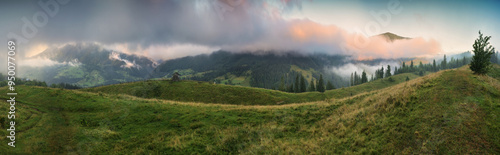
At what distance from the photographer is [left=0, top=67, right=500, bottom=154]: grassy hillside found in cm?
1218

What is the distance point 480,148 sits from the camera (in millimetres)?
10672

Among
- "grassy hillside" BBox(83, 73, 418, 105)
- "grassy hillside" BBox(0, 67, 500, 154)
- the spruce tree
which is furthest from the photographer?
"grassy hillside" BBox(83, 73, 418, 105)

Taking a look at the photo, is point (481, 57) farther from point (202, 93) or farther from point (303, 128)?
point (202, 93)

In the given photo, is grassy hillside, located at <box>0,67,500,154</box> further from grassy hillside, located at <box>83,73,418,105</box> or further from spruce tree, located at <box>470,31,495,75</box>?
grassy hillside, located at <box>83,73,418,105</box>

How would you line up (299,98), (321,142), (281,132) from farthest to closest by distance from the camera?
(299,98) → (281,132) → (321,142)

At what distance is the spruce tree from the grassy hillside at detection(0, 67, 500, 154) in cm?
257

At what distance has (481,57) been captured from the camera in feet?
71.7

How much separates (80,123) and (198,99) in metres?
44.1

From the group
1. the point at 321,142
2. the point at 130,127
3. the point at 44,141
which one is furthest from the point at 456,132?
the point at 44,141

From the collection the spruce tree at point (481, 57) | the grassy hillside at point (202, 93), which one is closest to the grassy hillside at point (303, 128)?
the spruce tree at point (481, 57)

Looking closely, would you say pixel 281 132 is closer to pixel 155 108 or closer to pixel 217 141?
pixel 217 141

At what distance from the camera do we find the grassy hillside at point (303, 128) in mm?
12180

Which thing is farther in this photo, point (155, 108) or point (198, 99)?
point (198, 99)

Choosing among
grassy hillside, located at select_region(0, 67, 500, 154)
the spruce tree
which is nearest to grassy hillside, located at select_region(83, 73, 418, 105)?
grassy hillside, located at select_region(0, 67, 500, 154)
